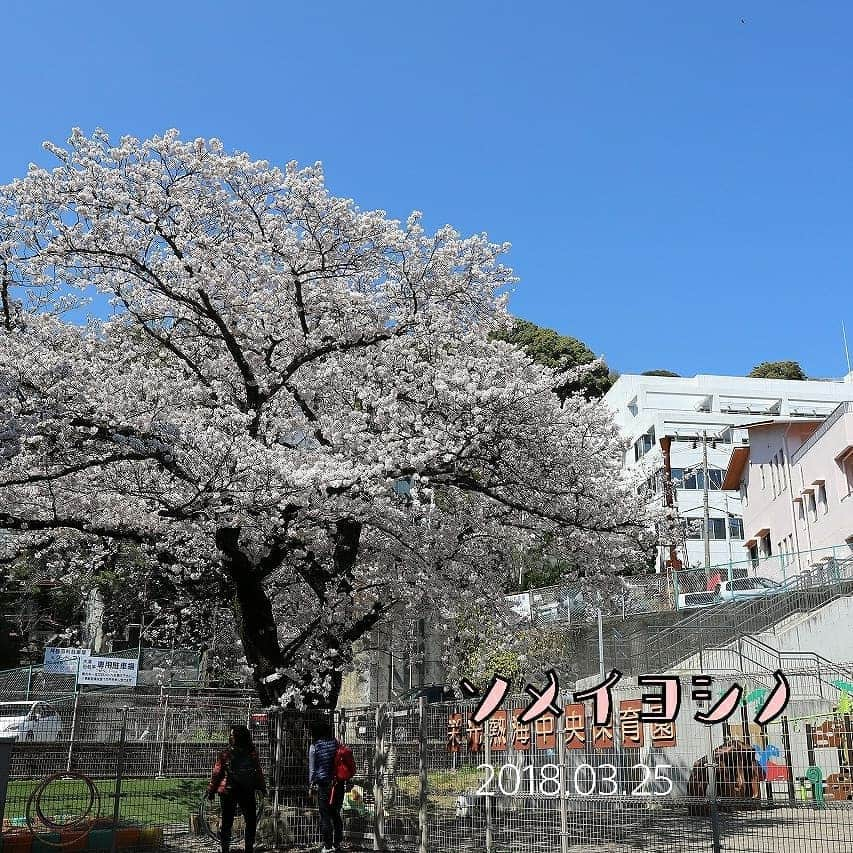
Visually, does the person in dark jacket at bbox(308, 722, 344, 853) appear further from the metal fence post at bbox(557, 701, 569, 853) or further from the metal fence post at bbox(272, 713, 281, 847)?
the metal fence post at bbox(557, 701, 569, 853)

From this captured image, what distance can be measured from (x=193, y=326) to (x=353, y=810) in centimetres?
921

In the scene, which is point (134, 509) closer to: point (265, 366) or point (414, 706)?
point (265, 366)

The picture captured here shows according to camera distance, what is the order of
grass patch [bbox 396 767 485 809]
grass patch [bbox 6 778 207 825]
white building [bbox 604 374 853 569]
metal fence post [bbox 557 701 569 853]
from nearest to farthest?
metal fence post [bbox 557 701 569 853] → grass patch [bbox 6 778 207 825] → grass patch [bbox 396 767 485 809] → white building [bbox 604 374 853 569]

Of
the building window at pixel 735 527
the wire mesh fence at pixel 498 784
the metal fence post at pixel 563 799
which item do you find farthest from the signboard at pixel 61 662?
the building window at pixel 735 527

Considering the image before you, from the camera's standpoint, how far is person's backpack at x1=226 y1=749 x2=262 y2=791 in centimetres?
1143

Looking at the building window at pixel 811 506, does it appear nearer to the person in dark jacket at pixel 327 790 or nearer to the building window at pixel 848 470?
the building window at pixel 848 470

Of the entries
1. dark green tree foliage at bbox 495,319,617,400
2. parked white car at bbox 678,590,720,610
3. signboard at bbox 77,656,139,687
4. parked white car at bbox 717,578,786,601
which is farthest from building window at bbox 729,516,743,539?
signboard at bbox 77,656,139,687

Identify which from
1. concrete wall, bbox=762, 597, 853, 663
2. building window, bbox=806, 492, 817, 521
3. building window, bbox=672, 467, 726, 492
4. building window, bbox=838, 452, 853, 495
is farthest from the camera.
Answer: building window, bbox=672, 467, 726, 492

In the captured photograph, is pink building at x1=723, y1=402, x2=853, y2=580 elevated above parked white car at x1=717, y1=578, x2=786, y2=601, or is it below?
above

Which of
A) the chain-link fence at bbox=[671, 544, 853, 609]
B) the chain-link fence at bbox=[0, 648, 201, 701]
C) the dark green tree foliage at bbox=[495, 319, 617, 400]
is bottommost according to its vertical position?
the chain-link fence at bbox=[0, 648, 201, 701]

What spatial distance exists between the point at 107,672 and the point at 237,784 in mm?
20315

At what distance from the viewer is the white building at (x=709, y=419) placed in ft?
181

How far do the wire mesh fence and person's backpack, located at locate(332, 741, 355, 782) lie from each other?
965mm

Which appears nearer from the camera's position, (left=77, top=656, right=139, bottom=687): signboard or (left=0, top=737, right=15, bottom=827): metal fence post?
(left=0, top=737, right=15, bottom=827): metal fence post
